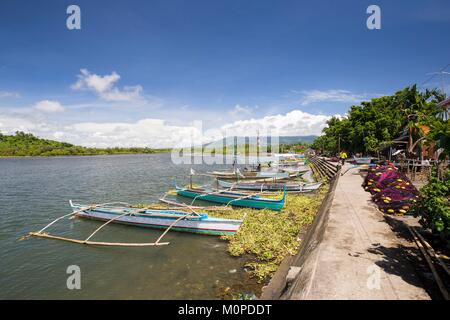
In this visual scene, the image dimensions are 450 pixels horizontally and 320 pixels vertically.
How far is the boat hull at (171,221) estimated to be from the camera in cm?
1298

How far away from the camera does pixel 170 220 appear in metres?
14.2

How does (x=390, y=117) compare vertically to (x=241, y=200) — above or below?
above

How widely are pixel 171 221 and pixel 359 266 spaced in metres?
10.6

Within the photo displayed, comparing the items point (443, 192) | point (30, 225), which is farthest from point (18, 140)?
point (443, 192)

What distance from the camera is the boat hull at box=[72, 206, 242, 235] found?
13.0 m

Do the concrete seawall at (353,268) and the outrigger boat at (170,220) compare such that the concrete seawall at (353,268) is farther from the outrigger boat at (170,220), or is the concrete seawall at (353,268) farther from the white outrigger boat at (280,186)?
the white outrigger boat at (280,186)

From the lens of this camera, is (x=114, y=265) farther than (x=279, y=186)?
No

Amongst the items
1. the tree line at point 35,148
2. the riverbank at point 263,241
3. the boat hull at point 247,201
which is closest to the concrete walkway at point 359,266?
the riverbank at point 263,241

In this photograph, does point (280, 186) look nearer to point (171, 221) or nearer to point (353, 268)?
point (171, 221)

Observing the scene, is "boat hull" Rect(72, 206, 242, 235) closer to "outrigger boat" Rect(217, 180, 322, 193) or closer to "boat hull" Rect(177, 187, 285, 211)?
"boat hull" Rect(177, 187, 285, 211)

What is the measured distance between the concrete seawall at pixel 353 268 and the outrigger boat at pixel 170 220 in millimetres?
4521

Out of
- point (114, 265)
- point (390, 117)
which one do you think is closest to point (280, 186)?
point (114, 265)

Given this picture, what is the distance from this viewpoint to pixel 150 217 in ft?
48.1
